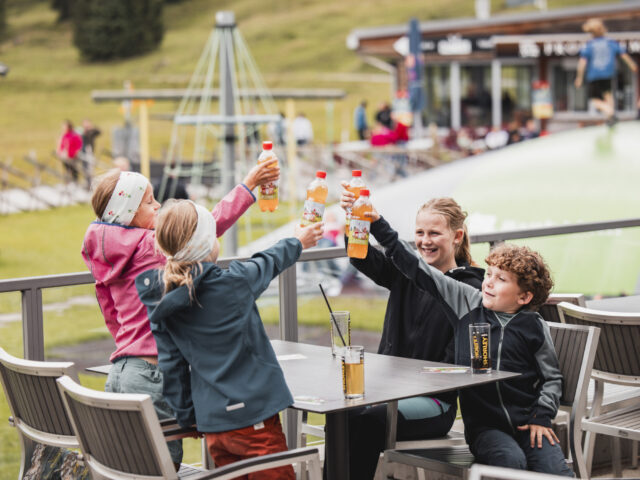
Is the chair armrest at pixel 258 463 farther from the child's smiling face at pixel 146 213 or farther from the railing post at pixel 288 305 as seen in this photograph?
the railing post at pixel 288 305

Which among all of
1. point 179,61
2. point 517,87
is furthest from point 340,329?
point 179,61

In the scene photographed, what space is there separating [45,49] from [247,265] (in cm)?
7295

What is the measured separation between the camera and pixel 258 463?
350cm

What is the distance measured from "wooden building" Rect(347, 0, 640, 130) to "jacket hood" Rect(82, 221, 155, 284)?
88.7ft

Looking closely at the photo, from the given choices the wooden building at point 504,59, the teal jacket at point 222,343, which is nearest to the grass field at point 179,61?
the wooden building at point 504,59

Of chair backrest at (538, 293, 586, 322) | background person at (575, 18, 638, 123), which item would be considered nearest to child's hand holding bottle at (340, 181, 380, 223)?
chair backrest at (538, 293, 586, 322)

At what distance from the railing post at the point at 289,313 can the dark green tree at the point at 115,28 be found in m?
68.6

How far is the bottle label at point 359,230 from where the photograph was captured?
4.38m

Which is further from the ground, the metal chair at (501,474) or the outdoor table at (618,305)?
the outdoor table at (618,305)

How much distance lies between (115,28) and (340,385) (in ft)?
234

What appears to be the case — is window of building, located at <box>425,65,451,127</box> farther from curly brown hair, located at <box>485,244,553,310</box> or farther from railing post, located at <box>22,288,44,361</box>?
curly brown hair, located at <box>485,244,553,310</box>

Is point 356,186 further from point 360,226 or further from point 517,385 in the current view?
point 517,385

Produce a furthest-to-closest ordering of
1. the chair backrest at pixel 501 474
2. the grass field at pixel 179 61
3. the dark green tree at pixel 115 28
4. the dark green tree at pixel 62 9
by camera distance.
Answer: the dark green tree at pixel 62 9, the dark green tree at pixel 115 28, the grass field at pixel 179 61, the chair backrest at pixel 501 474

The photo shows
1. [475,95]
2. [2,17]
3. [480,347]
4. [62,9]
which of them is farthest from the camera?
[62,9]
